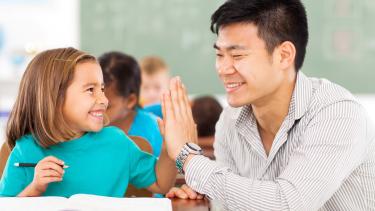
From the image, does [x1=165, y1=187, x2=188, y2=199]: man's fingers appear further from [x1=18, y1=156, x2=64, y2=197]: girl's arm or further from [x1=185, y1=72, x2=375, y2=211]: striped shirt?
[x1=18, y1=156, x2=64, y2=197]: girl's arm

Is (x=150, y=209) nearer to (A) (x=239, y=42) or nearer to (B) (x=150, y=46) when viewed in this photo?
(A) (x=239, y=42)

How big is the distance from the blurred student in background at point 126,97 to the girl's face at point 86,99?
3.00 feet

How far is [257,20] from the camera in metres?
2.08

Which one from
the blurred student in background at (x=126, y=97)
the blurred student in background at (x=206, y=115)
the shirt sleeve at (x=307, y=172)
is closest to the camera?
the shirt sleeve at (x=307, y=172)

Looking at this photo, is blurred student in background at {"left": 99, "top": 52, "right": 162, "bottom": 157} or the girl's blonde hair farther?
blurred student in background at {"left": 99, "top": 52, "right": 162, "bottom": 157}

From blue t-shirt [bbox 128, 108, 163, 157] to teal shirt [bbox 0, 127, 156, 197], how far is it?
0.92m

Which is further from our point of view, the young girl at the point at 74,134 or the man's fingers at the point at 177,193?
the young girl at the point at 74,134

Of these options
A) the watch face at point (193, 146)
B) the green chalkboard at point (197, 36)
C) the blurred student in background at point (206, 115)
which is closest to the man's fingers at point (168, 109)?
the watch face at point (193, 146)

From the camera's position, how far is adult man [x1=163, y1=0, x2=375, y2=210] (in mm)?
1756

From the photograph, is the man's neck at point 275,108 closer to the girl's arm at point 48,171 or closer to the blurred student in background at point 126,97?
the girl's arm at point 48,171

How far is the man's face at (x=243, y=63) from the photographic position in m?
2.04

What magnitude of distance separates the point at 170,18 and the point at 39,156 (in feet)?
14.4

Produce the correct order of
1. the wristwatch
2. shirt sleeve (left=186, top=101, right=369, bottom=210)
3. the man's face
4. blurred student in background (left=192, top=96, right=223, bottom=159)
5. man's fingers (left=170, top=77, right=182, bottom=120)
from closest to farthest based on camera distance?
shirt sleeve (left=186, top=101, right=369, bottom=210), the wristwatch, man's fingers (left=170, top=77, right=182, bottom=120), the man's face, blurred student in background (left=192, top=96, right=223, bottom=159)

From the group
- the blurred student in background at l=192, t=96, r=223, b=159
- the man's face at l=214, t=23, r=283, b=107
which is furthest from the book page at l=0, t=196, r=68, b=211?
the blurred student in background at l=192, t=96, r=223, b=159
